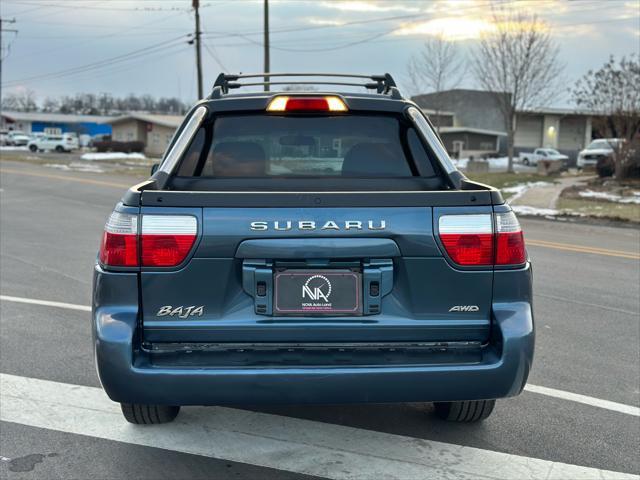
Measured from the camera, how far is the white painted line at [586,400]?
4328 millimetres

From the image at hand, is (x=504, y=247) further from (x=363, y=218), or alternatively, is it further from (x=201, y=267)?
(x=201, y=267)

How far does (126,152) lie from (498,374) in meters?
57.1

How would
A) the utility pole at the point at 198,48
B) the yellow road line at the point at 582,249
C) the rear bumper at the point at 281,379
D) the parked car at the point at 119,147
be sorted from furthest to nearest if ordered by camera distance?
the parked car at the point at 119,147, the utility pole at the point at 198,48, the yellow road line at the point at 582,249, the rear bumper at the point at 281,379

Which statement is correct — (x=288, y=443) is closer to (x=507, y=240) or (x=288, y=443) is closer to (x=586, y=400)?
(x=507, y=240)

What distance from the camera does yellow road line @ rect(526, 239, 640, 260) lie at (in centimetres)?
1089

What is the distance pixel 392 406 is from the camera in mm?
4293

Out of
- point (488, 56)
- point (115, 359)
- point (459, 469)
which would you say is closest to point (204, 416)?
point (115, 359)

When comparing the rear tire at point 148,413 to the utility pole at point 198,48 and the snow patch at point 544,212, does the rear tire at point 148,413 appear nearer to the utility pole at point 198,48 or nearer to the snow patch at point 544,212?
the snow patch at point 544,212

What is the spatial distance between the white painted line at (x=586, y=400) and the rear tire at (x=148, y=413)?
2.42 metres

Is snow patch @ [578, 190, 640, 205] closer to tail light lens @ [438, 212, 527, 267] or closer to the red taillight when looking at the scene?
the red taillight

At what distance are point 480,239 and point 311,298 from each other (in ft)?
2.65

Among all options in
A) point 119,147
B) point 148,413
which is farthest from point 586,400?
point 119,147

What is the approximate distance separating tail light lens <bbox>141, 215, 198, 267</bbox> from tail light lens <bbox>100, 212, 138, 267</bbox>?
0.04 metres

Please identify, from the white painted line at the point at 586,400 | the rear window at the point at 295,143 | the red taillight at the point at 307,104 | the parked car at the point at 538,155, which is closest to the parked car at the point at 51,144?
the parked car at the point at 538,155
